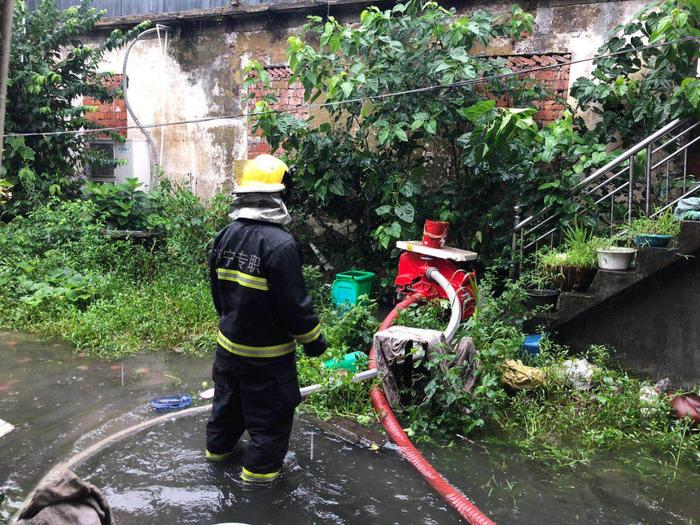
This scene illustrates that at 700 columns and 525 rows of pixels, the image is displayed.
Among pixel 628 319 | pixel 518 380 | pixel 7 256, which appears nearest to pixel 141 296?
pixel 7 256

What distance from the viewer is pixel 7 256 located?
8.18 metres

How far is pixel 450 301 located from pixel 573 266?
1253 mm

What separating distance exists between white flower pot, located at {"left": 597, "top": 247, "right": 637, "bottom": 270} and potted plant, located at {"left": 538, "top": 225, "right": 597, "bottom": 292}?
21 cm

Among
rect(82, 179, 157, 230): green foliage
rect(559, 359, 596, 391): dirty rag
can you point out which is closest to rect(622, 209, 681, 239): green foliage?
rect(559, 359, 596, 391): dirty rag

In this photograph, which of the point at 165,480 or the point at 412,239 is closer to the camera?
the point at 165,480

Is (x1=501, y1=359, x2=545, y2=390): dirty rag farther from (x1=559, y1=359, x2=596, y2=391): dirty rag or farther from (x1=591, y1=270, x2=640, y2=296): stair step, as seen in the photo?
(x1=591, y1=270, x2=640, y2=296): stair step

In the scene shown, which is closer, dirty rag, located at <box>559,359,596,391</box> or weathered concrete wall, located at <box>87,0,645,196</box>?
dirty rag, located at <box>559,359,596,391</box>

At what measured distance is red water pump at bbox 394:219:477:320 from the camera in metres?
6.58

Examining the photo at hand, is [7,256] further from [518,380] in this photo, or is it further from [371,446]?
[518,380]

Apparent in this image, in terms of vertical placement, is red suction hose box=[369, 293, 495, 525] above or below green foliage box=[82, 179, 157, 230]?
below

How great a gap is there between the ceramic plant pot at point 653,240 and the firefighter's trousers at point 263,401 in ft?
11.4

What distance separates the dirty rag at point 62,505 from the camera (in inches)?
85.3

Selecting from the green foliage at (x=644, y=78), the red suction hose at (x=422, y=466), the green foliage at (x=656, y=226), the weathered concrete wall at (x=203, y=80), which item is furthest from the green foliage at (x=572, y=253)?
the weathered concrete wall at (x=203, y=80)

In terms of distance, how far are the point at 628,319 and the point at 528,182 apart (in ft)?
6.02
